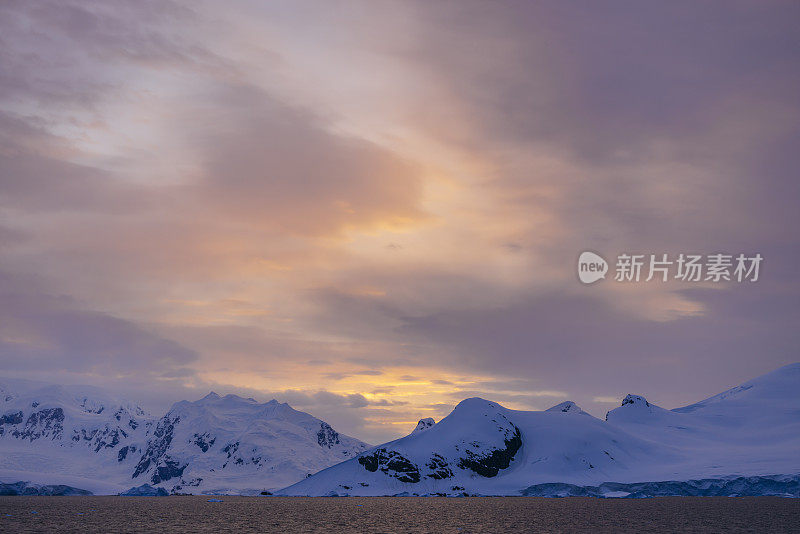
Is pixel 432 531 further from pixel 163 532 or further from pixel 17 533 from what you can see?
pixel 17 533

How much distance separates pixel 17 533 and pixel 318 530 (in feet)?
173

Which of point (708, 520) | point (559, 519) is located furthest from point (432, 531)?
point (708, 520)

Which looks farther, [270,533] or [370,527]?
[370,527]

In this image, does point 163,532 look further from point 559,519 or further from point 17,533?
point 559,519

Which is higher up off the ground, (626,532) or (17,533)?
(626,532)

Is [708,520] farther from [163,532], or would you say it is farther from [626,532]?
[163,532]

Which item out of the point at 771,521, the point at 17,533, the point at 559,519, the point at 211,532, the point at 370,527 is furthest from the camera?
the point at 559,519

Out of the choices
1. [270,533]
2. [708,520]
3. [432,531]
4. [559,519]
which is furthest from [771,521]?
[270,533]

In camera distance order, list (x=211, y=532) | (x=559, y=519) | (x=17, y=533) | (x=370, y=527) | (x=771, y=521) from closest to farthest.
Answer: (x=17, y=533) → (x=211, y=532) → (x=370, y=527) → (x=771, y=521) → (x=559, y=519)

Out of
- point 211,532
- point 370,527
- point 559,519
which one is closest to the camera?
point 211,532

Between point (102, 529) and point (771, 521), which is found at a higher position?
point (771, 521)

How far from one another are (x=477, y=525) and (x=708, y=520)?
55.1 meters

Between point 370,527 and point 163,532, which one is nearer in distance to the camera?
point 163,532

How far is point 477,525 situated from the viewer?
158 metres
